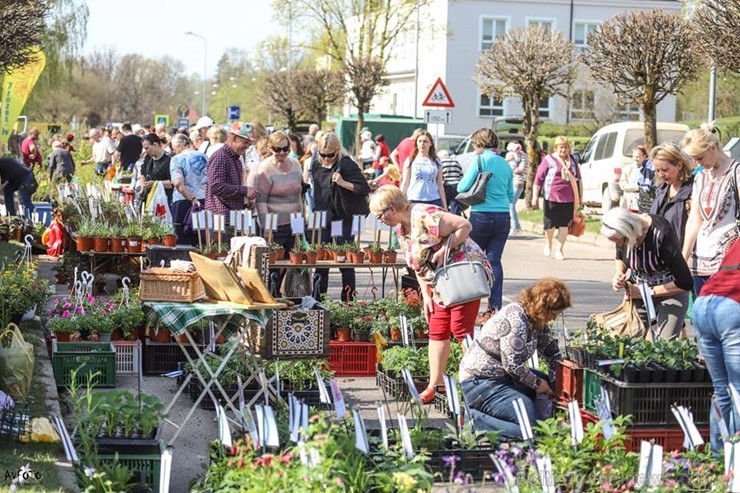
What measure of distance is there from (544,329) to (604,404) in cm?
119

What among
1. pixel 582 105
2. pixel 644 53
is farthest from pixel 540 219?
pixel 582 105

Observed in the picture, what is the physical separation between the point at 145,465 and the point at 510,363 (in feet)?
7.30

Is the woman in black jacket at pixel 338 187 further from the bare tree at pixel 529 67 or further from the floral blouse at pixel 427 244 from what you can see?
the bare tree at pixel 529 67

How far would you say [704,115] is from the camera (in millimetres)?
52719

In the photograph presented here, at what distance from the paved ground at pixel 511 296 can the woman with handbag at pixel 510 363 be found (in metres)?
0.78

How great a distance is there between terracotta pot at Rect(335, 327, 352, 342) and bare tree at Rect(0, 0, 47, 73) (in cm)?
394

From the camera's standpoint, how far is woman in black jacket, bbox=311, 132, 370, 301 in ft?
43.5

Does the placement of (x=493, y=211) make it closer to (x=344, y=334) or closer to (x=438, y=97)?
(x=344, y=334)

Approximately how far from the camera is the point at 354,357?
401 inches

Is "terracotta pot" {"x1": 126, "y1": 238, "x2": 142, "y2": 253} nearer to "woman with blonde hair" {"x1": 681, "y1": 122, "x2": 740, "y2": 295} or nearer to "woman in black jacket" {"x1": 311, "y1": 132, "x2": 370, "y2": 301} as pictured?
"woman in black jacket" {"x1": 311, "y1": 132, "x2": 370, "y2": 301}

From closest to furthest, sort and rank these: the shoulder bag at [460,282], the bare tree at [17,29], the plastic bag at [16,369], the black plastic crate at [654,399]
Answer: the black plastic crate at [654,399] → the plastic bag at [16,369] → the shoulder bag at [460,282] → the bare tree at [17,29]

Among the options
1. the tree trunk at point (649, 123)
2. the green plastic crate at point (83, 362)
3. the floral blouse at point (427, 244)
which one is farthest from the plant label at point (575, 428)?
the tree trunk at point (649, 123)

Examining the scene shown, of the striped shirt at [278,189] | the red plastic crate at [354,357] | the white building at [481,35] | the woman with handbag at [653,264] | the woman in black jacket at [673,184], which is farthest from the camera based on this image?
the white building at [481,35]

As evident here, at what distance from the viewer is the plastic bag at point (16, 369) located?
780 centimetres
